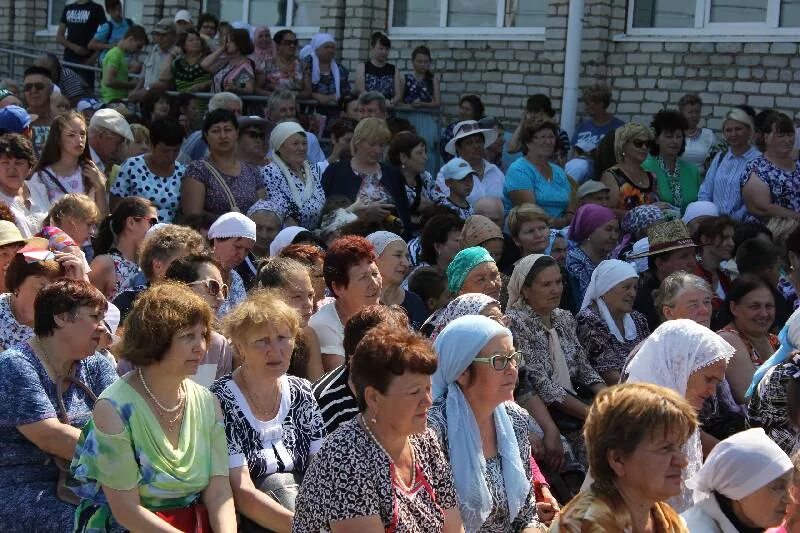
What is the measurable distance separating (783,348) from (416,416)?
106 inches

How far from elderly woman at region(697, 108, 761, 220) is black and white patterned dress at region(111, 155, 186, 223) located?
14.7 feet

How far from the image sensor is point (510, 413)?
17.1ft

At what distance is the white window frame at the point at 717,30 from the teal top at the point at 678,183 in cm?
146

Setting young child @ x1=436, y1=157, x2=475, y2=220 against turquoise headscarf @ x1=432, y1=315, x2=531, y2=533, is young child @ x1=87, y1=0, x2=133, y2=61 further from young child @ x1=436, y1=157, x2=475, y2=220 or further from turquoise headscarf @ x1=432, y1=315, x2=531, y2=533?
turquoise headscarf @ x1=432, y1=315, x2=531, y2=533

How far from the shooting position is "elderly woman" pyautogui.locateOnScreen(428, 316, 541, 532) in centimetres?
483

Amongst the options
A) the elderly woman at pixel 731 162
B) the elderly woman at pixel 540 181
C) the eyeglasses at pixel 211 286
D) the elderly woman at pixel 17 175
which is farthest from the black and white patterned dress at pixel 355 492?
the elderly woman at pixel 731 162

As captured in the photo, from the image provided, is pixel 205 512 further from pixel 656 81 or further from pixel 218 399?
pixel 656 81

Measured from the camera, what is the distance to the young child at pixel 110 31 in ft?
51.0

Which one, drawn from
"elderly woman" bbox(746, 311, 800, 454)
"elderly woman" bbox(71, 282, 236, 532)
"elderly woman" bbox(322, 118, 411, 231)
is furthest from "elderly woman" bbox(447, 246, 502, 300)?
"elderly woman" bbox(71, 282, 236, 532)

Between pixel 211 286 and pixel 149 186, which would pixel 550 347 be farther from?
pixel 149 186

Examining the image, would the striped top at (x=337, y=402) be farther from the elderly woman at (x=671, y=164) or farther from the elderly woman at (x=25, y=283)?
the elderly woman at (x=671, y=164)

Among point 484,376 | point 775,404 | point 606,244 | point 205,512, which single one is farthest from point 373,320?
point 606,244

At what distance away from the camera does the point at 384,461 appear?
14.5 ft

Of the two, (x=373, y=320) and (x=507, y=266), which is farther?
(x=507, y=266)
